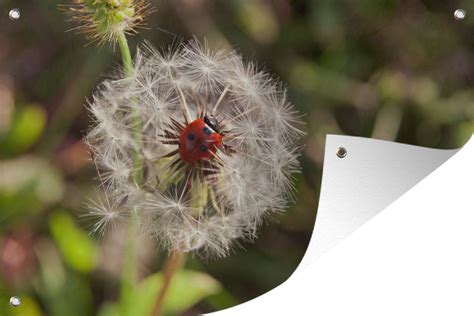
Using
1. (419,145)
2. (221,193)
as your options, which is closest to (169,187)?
(221,193)

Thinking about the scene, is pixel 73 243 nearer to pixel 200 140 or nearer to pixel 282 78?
pixel 200 140

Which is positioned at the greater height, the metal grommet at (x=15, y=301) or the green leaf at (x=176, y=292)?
the green leaf at (x=176, y=292)

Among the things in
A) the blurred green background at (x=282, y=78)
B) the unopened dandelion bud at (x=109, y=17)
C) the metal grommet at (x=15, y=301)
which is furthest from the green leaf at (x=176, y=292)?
the unopened dandelion bud at (x=109, y=17)

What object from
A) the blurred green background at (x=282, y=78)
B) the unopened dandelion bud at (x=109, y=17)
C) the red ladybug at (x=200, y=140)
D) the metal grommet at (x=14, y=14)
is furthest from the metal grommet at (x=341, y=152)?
the metal grommet at (x=14, y=14)

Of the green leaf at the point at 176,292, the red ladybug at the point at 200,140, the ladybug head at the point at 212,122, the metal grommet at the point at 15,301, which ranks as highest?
the ladybug head at the point at 212,122

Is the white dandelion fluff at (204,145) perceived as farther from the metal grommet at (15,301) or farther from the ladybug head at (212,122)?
the metal grommet at (15,301)

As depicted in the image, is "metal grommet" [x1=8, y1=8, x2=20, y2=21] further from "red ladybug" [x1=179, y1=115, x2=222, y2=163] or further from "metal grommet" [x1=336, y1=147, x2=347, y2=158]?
"metal grommet" [x1=336, y1=147, x2=347, y2=158]

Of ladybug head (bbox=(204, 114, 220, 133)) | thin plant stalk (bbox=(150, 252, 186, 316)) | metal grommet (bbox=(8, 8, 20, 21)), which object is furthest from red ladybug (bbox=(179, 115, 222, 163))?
metal grommet (bbox=(8, 8, 20, 21))
